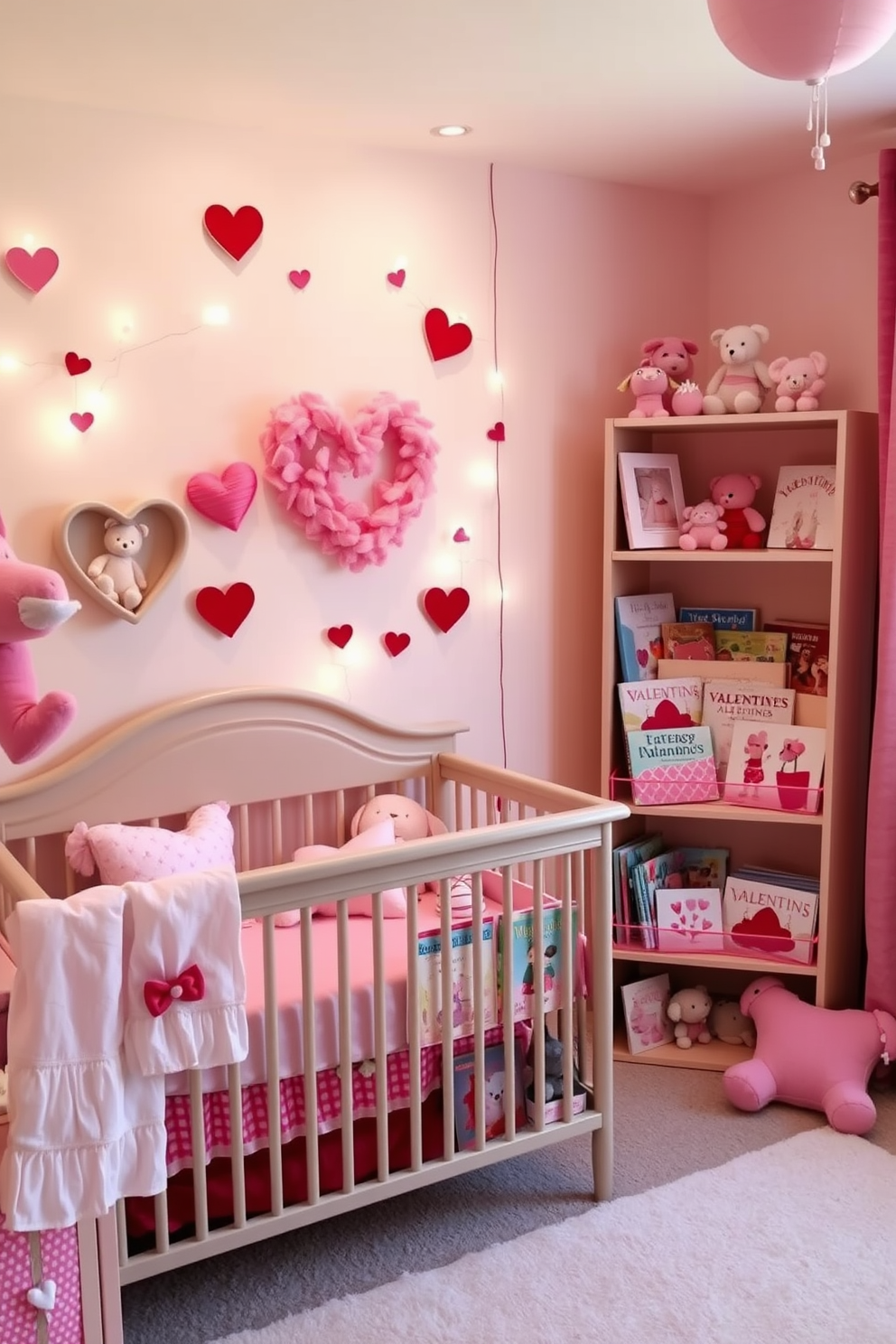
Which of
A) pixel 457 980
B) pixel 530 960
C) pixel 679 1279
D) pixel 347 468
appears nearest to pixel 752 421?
pixel 347 468

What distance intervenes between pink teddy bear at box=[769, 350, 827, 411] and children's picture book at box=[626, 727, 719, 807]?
31.6 inches

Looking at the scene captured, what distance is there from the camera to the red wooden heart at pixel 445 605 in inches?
112

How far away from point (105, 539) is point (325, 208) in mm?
874

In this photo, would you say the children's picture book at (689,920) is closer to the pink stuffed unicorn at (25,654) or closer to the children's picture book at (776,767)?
the children's picture book at (776,767)


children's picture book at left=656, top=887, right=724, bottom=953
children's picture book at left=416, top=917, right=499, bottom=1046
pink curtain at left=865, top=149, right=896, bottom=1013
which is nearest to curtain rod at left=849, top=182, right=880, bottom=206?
pink curtain at left=865, top=149, right=896, bottom=1013

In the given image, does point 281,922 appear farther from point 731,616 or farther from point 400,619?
point 731,616

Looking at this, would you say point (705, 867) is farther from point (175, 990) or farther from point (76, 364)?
point (76, 364)

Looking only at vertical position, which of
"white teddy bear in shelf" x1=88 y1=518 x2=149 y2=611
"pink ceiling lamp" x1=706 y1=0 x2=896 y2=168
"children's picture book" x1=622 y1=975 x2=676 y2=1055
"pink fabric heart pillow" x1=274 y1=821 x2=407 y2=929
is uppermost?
"pink ceiling lamp" x1=706 y1=0 x2=896 y2=168

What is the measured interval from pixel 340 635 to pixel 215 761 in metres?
0.41

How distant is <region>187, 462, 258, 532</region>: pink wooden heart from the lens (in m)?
2.50

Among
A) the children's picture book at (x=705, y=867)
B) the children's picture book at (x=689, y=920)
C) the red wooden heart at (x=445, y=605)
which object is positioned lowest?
the children's picture book at (x=689, y=920)

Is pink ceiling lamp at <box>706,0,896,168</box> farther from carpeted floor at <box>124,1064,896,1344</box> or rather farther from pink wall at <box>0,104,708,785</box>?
carpeted floor at <box>124,1064,896,1344</box>

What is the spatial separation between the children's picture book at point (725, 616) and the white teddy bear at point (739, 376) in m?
0.52

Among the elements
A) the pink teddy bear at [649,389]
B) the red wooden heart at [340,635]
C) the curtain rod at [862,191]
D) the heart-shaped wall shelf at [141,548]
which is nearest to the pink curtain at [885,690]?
the curtain rod at [862,191]
